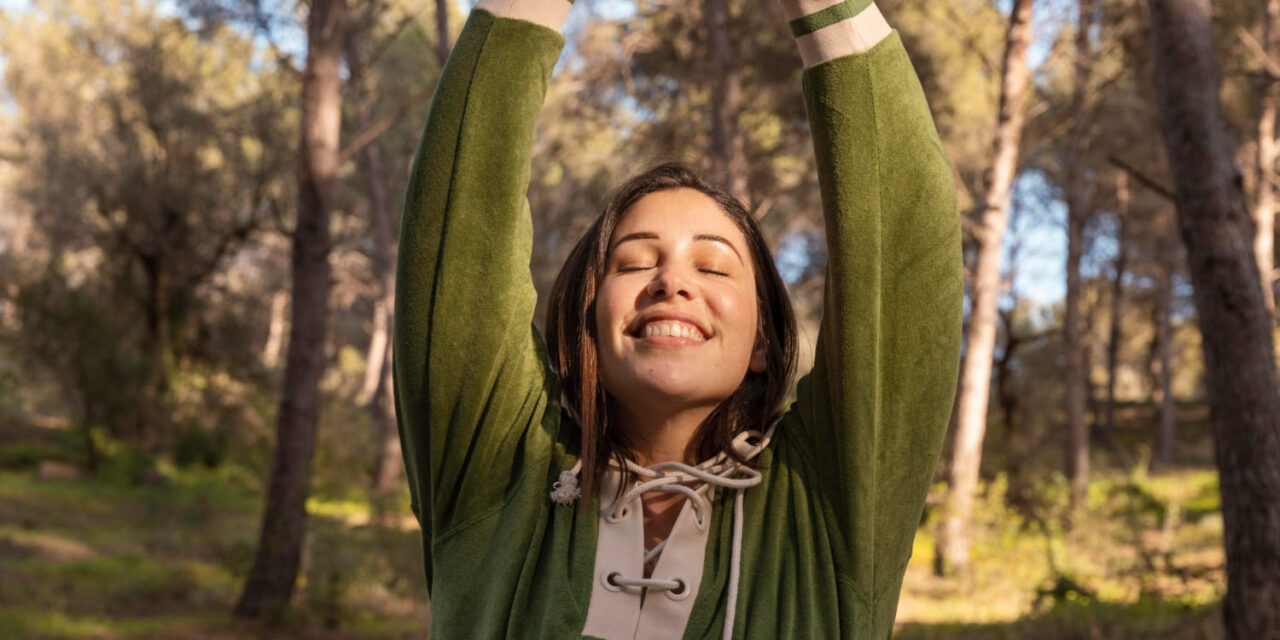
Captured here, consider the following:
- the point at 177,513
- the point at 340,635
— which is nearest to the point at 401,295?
the point at 340,635

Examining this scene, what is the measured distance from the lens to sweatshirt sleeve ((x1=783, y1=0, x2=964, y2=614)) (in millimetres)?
1462

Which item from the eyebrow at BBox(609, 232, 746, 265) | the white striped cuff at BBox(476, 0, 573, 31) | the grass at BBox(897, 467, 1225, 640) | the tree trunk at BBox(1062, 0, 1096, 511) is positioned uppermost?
the tree trunk at BBox(1062, 0, 1096, 511)

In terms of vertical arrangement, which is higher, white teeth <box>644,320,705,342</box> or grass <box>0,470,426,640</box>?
white teeth <box>644,320,705,342</box>

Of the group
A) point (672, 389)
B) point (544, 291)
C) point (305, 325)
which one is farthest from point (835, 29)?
point (544, 291)

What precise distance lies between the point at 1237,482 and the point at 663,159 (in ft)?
11.2

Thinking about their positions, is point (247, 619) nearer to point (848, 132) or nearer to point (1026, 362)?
point (848, 132)

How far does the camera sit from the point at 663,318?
1.60m

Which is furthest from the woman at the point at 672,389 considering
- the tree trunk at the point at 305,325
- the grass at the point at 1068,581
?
the tree trunk at the point at 305,325

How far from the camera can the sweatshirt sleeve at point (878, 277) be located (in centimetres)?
146

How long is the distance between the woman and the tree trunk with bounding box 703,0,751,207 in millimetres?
9463

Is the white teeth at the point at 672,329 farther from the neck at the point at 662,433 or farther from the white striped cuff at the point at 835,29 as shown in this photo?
the white striped cuff at the point at 835,29

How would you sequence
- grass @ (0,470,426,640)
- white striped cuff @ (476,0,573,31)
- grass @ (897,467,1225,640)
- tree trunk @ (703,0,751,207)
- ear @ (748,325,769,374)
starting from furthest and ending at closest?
tree trunk @ (703,0,751,207) < grass @ (0,470,426,640) < grass @ (897,467,1225,640) < ear @ (748,325,769,374) < white striped cuff @ (476,0,573,31)

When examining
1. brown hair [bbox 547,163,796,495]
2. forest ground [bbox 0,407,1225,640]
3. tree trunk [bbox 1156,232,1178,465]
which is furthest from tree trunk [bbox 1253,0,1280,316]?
brown hair [bbox 547,163,796,495]

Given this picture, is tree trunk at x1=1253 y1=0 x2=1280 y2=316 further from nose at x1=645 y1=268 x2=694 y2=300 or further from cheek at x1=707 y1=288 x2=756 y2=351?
nose at x1=645 y1=268 x2=694 y2=300
